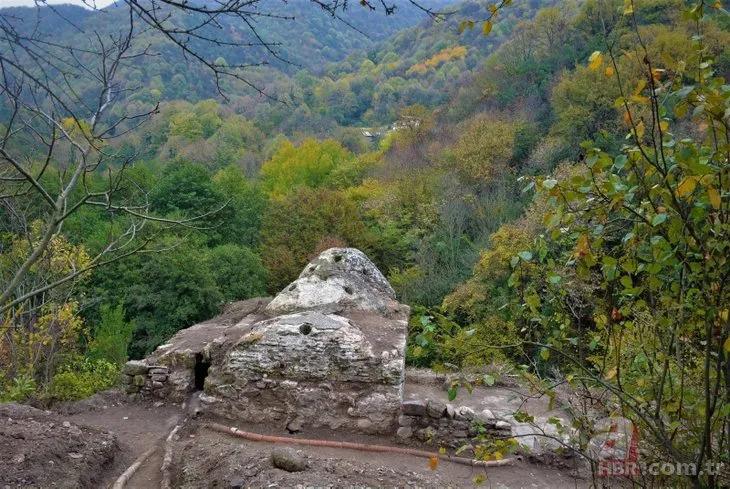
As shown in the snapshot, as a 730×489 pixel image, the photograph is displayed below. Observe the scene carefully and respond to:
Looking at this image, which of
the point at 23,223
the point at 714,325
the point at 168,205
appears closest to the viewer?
the point at 714,325

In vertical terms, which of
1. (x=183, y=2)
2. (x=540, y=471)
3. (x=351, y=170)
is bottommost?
(x=540, y=471)

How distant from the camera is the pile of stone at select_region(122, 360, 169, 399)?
9.26 m

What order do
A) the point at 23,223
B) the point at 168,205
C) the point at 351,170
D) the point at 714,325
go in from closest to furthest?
1. the point at 714,325
2. the point at 23,223
3. the point at 168,205
4. the point at 351,170

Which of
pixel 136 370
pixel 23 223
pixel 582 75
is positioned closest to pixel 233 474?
pixel 23 223

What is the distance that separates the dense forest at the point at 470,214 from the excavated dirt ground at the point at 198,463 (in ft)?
5.24

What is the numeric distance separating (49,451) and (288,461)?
2.80 m

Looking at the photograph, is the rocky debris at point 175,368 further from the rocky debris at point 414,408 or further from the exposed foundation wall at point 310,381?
the rocky debris at point 414,408

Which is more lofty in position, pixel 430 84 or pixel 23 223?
pixel 430 84

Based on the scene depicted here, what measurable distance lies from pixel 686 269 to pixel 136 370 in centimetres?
913

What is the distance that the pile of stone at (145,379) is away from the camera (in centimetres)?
926

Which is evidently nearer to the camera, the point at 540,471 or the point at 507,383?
the point at 540,471

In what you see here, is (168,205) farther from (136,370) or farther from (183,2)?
(183,2)

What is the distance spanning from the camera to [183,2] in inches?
99.4

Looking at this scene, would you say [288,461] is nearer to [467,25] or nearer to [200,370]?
[200,370]
